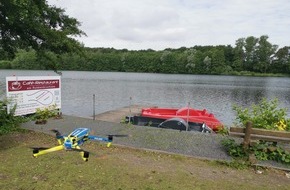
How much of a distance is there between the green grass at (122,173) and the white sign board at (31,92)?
3.32 m

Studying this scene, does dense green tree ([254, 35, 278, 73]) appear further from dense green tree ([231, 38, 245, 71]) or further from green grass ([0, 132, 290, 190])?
green grass ([0, 132, 290, 190])

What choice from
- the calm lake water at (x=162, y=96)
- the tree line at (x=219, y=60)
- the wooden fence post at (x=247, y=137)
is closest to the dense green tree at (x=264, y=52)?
the tree line at (x=219, y=60)

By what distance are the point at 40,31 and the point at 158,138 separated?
18.1 ft

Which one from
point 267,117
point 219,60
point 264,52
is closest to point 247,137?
point 267,117

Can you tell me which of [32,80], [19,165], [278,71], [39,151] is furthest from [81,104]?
[278,71]

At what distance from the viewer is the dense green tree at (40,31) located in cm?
883

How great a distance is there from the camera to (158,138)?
335 inches

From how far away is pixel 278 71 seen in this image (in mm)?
112812

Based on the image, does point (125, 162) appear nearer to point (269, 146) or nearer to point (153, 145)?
point (153, 145)

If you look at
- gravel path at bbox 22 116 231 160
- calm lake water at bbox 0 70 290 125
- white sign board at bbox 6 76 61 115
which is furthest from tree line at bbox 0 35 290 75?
gravel path at bbox 22 116 231 160

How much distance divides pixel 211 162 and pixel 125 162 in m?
2.20

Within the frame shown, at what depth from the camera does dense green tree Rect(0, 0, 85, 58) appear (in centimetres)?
883

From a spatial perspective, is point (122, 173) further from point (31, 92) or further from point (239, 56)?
point (239, 56)

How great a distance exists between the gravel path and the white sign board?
961 mm
